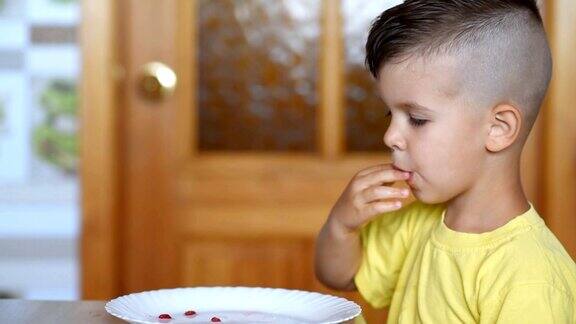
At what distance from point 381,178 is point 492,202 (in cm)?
15

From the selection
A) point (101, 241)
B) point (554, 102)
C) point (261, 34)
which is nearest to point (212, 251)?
point (101, 241)

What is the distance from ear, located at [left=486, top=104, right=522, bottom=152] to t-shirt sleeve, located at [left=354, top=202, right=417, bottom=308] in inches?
9.4

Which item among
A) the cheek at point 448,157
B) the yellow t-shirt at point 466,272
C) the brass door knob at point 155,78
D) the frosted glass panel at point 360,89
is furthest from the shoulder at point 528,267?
the brass door knob at point 155,78

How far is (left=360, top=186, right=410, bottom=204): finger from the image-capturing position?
4.62 ft

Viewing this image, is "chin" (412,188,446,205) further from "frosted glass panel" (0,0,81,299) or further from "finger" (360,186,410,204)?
"frosted glass panel" (0,0,81,299)

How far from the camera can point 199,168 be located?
112 inches

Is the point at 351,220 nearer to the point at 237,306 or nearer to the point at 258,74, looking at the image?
the point at 237,306

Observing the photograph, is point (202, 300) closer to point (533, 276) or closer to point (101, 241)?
point (533, 276)

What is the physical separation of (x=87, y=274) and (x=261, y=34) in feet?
2.51

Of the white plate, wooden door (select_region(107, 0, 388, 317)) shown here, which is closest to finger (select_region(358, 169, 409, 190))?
the white plate

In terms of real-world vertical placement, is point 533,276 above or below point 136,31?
below

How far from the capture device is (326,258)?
1569mm

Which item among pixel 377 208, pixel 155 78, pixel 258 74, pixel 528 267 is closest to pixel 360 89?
pixel 258 74

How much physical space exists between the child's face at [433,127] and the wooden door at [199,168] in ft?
4.88
